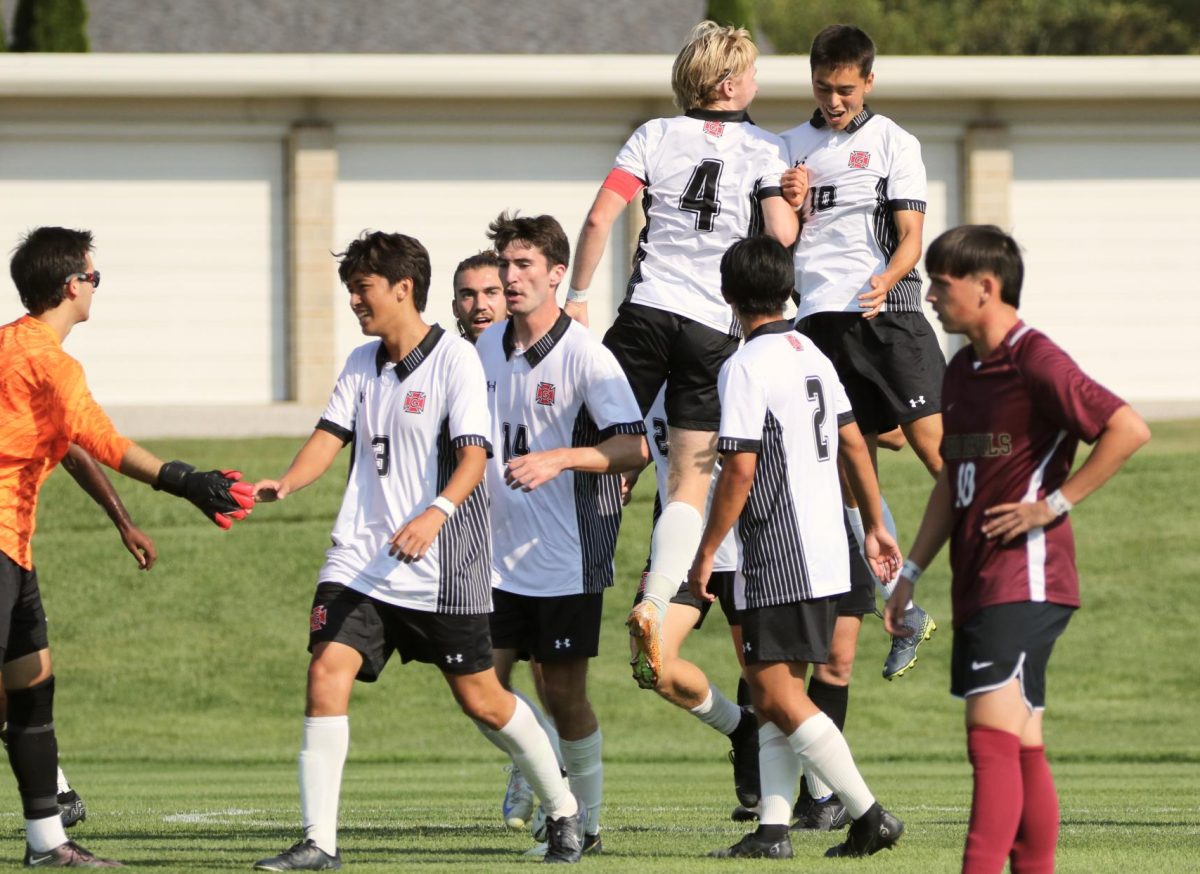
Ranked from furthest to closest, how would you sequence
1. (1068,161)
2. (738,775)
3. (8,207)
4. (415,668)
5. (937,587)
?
(1068,161), (8,207), (937,587), (415,668), (738,775)

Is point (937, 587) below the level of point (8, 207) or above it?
below

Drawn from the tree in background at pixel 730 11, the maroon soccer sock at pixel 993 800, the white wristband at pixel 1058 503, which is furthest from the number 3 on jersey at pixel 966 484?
the tree in background at pixel 730 11

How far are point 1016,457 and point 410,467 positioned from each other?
7.62 feet

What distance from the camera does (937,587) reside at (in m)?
20.0

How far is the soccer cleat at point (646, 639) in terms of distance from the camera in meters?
7.39

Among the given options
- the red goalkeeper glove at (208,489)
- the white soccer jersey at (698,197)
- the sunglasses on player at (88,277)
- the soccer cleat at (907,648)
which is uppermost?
the white soccer jersey at (698,197)

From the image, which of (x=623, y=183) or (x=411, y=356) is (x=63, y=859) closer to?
(x=411, y=356)

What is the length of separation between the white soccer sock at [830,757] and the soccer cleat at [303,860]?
1753mm

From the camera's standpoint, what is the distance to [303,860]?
21.5 feet

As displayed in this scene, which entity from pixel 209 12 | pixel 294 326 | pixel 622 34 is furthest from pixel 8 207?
pixel 622 34

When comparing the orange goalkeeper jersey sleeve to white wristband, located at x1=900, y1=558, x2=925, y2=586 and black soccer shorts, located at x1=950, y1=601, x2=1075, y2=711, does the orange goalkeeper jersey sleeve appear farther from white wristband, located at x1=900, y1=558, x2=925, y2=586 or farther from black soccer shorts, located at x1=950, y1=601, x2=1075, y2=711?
black soccer shorts, located at x1=950, y1=601, x2=1075, y2=711

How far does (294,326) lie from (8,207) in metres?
3.91

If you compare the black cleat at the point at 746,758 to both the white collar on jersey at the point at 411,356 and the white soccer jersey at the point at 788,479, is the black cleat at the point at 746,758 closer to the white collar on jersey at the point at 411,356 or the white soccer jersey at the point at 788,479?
the white soccer jersey at the point at 788,479

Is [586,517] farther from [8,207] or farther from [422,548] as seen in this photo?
[8,207]
